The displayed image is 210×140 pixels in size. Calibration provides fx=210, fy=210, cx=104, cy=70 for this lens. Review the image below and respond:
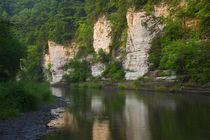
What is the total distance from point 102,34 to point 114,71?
473 inches

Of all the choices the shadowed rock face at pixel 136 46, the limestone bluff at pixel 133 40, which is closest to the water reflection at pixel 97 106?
the limestone bluff at pixel 133 40

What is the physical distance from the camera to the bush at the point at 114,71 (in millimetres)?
41625

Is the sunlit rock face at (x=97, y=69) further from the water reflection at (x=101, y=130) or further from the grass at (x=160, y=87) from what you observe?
the water reflection at (x=101, y=130)

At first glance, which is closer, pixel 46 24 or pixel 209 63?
pixel 209 63

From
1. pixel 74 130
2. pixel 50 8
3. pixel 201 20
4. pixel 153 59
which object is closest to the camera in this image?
pixel 74 130

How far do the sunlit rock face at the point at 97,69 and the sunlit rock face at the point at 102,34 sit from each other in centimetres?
371

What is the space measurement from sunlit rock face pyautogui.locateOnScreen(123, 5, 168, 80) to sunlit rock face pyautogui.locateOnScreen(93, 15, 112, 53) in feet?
30.7

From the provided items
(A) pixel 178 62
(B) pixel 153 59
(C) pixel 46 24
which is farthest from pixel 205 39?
(C) pixel 46 24

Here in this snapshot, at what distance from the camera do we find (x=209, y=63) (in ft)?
75.3

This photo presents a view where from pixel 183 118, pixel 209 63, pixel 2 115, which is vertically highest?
pixel 209 63

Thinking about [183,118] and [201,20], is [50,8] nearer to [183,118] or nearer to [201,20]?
[201,20]

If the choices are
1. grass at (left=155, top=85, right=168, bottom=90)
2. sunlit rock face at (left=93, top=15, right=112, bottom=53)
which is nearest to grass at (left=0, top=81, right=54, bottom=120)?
grass at (left=155, top=85, right=168, bottom=90)

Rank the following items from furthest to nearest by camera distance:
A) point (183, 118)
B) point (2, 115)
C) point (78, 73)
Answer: point (78, 73) → point (183, 118) → point (2, 115)

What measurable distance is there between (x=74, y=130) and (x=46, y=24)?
219 ft
